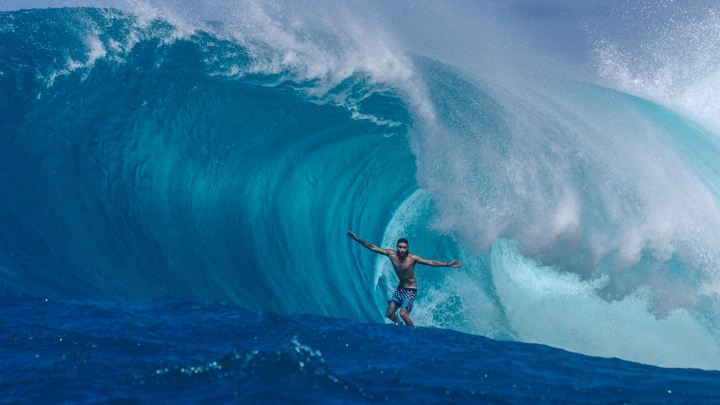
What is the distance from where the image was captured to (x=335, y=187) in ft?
32.2

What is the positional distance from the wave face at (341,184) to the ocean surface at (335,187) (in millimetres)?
30

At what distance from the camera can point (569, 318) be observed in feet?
28.0

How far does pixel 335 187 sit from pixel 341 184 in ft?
0.43

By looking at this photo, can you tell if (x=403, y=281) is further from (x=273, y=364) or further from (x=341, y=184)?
(x=273, y=364)

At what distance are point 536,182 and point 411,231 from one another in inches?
83.0

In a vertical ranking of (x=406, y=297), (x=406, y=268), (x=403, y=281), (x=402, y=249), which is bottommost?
(x=406, y=297)

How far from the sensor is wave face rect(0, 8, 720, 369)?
813 cm

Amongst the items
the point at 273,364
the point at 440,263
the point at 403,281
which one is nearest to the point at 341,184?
the point at 403,281

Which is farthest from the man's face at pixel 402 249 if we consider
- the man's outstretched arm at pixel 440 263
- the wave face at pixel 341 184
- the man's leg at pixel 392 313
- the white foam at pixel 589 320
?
the white foam at pixel 589 320

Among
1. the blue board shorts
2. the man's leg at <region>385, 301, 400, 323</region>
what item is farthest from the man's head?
the man's leg at <region>385, 301, 400, 323</region>

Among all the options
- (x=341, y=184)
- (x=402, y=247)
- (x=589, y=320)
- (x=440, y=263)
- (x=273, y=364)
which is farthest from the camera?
(x=341, y=184)

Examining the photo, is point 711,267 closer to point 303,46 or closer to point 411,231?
point 411,231

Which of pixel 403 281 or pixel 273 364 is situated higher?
pixel 403 281

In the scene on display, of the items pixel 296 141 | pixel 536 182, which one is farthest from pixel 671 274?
pixel 296 141
